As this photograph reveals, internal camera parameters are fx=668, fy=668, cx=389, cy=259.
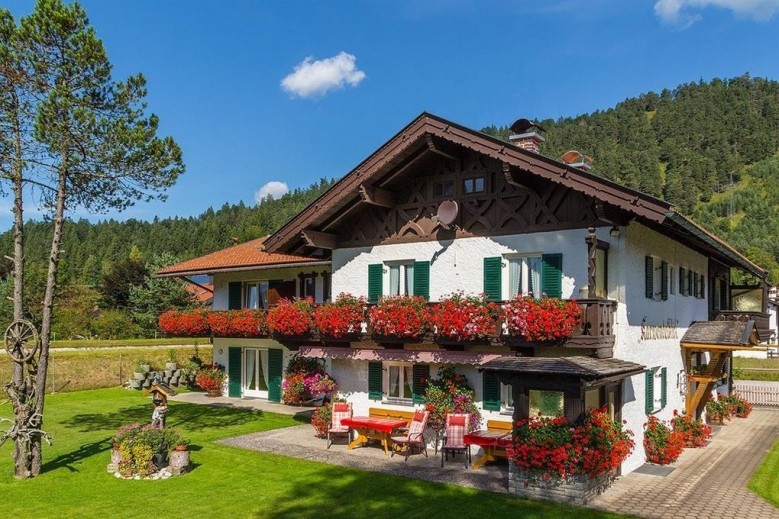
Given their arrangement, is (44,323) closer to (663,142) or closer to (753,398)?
(753,398)

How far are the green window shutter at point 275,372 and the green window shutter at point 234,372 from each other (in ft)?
5.95

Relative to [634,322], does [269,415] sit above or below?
below

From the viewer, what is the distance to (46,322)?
15.3 meters

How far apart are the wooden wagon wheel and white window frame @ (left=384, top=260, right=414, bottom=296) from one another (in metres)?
8.98

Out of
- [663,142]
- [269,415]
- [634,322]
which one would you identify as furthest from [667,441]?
[663,142]

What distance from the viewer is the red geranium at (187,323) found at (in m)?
26.8

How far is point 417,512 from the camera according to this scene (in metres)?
12.1

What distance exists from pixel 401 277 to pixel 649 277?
656cm

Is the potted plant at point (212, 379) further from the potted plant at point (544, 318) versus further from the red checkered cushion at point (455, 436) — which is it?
the potted plant at point (544, 318)

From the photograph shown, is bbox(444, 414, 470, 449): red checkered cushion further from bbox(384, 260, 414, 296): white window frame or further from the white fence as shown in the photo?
the white fence

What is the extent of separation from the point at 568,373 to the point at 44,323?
37.9 feet

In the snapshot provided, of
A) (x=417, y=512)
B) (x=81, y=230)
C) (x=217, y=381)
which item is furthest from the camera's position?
(x=81, y=230)

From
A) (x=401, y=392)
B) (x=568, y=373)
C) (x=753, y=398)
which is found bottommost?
(x=753, y=398)

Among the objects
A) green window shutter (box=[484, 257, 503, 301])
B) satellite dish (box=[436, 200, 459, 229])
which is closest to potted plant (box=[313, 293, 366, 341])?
satellite dish (box=[436, 200, 459, 229])
